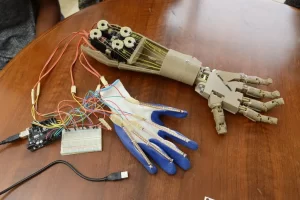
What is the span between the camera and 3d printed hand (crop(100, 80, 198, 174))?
688 millimetres

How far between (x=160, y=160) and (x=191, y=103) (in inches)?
7.0

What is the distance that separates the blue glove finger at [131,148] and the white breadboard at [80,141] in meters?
0.05

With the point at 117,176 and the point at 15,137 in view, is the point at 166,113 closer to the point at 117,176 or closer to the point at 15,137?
the point at 117,176

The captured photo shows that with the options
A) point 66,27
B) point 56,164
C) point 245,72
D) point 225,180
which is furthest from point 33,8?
point 225,180

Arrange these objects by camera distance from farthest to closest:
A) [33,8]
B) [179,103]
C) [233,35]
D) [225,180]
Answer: [33,8]
[233,35]
[179,103]
[225,180]

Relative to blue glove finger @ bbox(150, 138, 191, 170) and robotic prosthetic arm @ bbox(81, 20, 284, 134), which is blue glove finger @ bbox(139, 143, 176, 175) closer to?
blue glove finger @ bbox(150, 138, 191, 170)

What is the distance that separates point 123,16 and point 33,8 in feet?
1.25

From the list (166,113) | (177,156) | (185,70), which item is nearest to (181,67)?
(185,70)

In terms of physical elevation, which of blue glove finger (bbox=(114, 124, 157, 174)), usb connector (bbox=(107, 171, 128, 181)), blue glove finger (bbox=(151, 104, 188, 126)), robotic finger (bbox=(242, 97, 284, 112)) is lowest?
usb connector (bbox=(107, 171, 128, 181))

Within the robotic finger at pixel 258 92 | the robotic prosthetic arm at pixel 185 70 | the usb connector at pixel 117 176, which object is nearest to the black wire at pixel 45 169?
the usb connector at pixel 117 176

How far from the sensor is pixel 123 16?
95 cm

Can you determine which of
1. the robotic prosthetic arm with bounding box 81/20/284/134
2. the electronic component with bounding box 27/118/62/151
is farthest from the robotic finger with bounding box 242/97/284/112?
the electronic component with bounding box 27/118/62/151

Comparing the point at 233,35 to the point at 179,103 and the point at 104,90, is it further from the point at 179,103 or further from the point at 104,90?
Answer: the point at 104,90

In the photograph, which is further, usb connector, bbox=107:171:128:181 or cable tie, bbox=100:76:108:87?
cable tie, bbox=100:76:108:87
